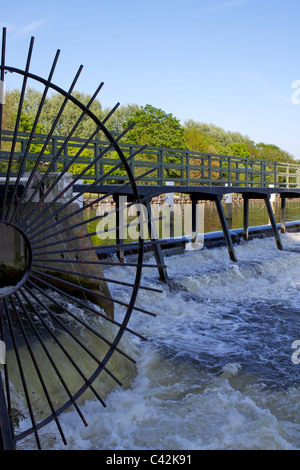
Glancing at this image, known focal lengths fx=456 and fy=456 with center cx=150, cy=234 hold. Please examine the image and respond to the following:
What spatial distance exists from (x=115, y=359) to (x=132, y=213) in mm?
40273

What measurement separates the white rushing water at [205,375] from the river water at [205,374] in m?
0.01

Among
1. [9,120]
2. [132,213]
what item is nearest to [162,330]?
[132,213]

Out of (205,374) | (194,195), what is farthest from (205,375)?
(194,195)

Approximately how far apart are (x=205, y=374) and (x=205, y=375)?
36 mm

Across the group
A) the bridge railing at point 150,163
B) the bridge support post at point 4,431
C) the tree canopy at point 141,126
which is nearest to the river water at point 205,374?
the bridge support post at point 4,431

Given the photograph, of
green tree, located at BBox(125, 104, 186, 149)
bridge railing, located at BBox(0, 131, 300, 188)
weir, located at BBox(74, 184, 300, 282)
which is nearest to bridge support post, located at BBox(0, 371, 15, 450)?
bridge railing, located at BBox(0, 131, 300, 188)

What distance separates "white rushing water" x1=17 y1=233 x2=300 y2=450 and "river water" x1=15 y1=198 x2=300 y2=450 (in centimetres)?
1

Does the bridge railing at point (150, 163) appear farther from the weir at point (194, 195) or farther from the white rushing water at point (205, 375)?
the white rushing water at point (205, 375)

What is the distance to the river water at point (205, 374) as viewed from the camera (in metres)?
5.33
